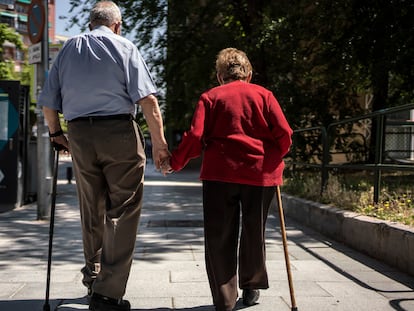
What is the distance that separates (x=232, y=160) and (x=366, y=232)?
282 cm

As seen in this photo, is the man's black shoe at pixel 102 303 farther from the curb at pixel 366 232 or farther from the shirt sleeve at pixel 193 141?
the curb at pixel 366 232

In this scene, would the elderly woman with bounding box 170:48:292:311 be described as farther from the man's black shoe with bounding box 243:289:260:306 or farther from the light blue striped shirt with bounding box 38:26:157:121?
the light blue striped shirt with bounding box 38:26:157:121

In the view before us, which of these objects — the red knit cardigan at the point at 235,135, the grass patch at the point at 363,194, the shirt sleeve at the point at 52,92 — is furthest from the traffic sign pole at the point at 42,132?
the red knit cardigan at the point at 235,135

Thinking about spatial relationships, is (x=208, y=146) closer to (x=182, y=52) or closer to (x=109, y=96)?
(x=109, y=96)

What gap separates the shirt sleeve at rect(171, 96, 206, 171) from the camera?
340cm

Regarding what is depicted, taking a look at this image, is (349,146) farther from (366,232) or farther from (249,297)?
(249,297)

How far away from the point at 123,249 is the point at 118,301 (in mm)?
332

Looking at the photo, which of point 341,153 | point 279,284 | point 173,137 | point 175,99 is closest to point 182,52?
point 175,99

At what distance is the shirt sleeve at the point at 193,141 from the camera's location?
340 centimetres

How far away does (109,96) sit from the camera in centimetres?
338

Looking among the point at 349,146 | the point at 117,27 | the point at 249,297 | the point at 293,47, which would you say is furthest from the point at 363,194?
the point at 293,47

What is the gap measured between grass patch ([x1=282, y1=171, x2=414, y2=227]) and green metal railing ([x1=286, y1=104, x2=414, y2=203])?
0.67ft

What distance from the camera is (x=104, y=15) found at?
3512 millimetres

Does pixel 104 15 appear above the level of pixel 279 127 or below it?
above
